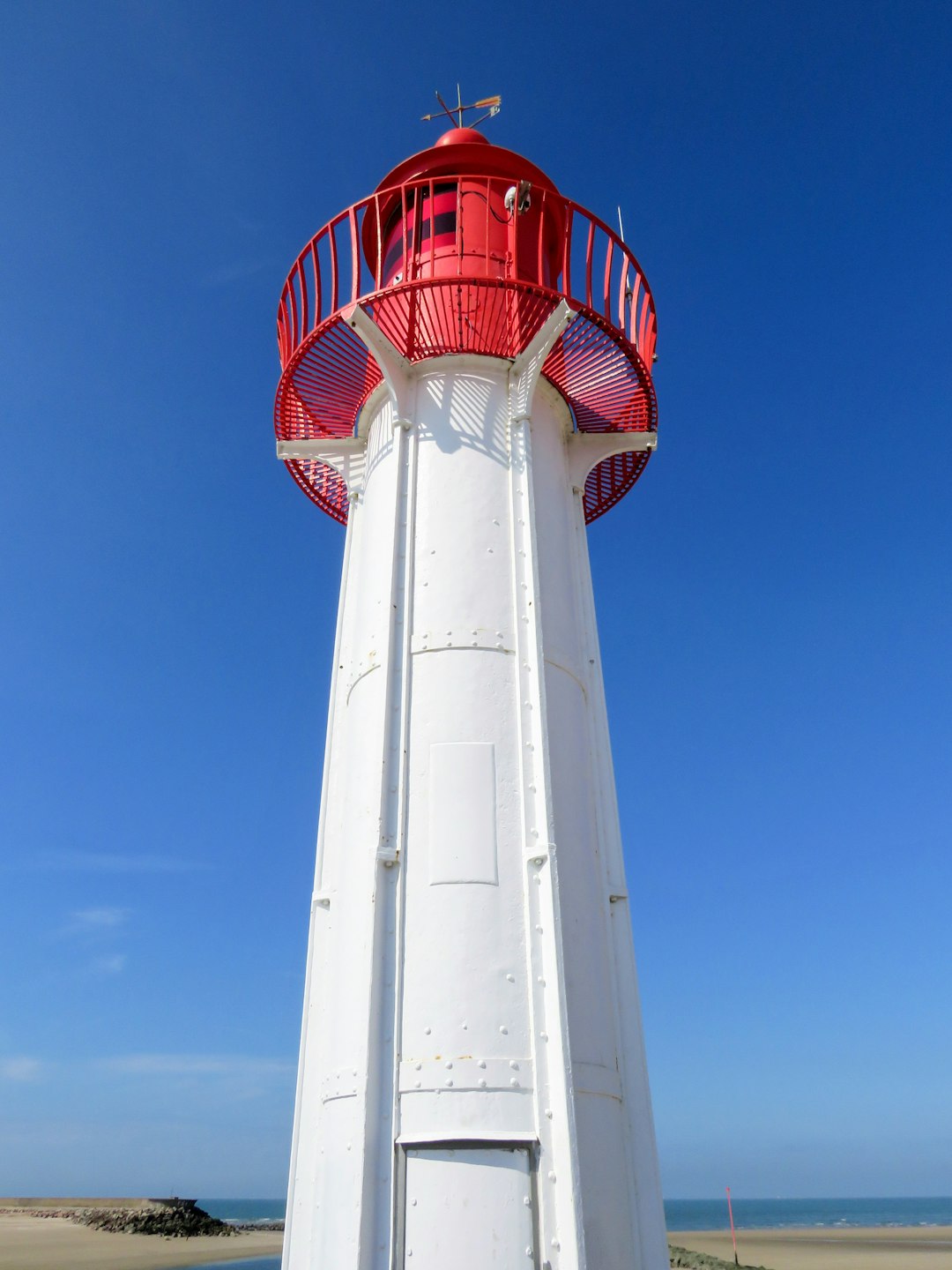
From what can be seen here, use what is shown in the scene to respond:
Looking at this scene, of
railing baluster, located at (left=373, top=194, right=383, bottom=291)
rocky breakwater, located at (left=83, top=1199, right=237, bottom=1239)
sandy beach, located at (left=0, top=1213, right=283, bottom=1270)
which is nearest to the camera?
railing baluster, located at (left=373, top=194, right=383, bottom=291)

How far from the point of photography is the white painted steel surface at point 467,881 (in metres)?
6.06

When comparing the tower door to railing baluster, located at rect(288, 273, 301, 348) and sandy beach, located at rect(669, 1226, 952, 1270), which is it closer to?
railing baluster, located at rect(288, 273, 301, 348)

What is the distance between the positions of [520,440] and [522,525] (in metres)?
0.98

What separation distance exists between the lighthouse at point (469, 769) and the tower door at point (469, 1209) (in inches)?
0.6

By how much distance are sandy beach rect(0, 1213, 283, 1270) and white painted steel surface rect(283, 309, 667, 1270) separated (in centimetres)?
3251

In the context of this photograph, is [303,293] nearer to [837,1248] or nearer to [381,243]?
[381,243]

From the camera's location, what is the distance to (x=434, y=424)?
9.24 meters

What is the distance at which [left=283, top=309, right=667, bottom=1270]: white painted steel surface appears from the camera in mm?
6059

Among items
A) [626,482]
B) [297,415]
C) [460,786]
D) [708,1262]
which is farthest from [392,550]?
[708,1262]

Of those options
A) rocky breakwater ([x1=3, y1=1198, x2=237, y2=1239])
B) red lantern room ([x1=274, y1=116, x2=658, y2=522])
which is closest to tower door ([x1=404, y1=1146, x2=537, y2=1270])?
red lantern room ([x1=274, y1=116, x2=658, y2=522])

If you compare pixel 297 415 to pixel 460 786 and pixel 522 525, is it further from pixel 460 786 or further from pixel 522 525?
pixel 460 786

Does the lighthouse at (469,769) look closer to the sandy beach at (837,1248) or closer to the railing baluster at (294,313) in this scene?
the railing baluster at (294,313)

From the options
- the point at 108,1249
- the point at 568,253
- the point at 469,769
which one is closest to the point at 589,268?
the point at 568,253

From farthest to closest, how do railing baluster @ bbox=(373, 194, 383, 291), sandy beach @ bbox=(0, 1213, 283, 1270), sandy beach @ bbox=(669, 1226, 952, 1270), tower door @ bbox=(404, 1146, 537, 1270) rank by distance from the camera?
1. sandy beach @ bbox=(669, 1226, 952, 1270)
2. sandy beach @ bbox=(0, 1213, 283, 1270)
3. railing baluster @ bbox=(373, 194, 383, 291)
4. tower door @ bbox=(404, 1146, 537, 1270)
